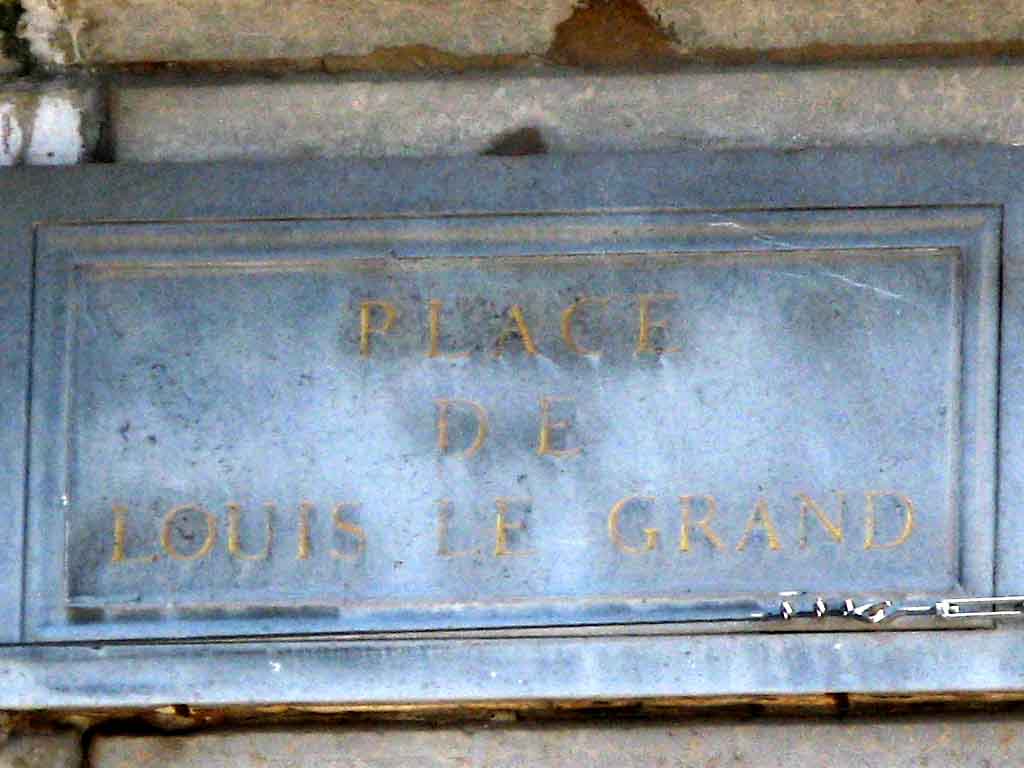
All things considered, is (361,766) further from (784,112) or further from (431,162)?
(784,112)

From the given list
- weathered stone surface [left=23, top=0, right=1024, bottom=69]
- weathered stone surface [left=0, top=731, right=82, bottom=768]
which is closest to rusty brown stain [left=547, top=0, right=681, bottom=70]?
weathered stone surface [left=23, top=0, right=1024, bottom=69]

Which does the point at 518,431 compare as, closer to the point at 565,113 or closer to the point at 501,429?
the point at 501,429

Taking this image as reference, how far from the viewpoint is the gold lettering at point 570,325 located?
10.0 ft

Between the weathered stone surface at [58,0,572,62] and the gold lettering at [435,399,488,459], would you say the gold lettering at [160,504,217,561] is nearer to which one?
the gold lettering at [435,399,488,459]

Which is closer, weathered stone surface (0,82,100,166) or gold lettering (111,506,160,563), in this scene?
gold lettering (111,506,160,563)

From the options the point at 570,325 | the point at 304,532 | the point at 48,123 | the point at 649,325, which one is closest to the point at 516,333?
the point at 570,325

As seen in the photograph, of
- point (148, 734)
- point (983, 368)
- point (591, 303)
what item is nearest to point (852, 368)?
point (983, 368)

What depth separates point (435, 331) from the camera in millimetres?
3070

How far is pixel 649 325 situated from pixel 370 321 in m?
0.44

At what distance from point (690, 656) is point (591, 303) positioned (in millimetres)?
572

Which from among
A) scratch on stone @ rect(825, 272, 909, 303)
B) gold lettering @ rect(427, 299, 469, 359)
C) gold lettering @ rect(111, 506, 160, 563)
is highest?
scratch on stone @ rect(825, 272, 909, 303)

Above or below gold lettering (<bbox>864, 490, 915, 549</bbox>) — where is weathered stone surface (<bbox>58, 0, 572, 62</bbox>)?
above

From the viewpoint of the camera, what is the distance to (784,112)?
122 inches

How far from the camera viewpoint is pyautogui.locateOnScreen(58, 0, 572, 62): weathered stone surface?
3.14 meters
